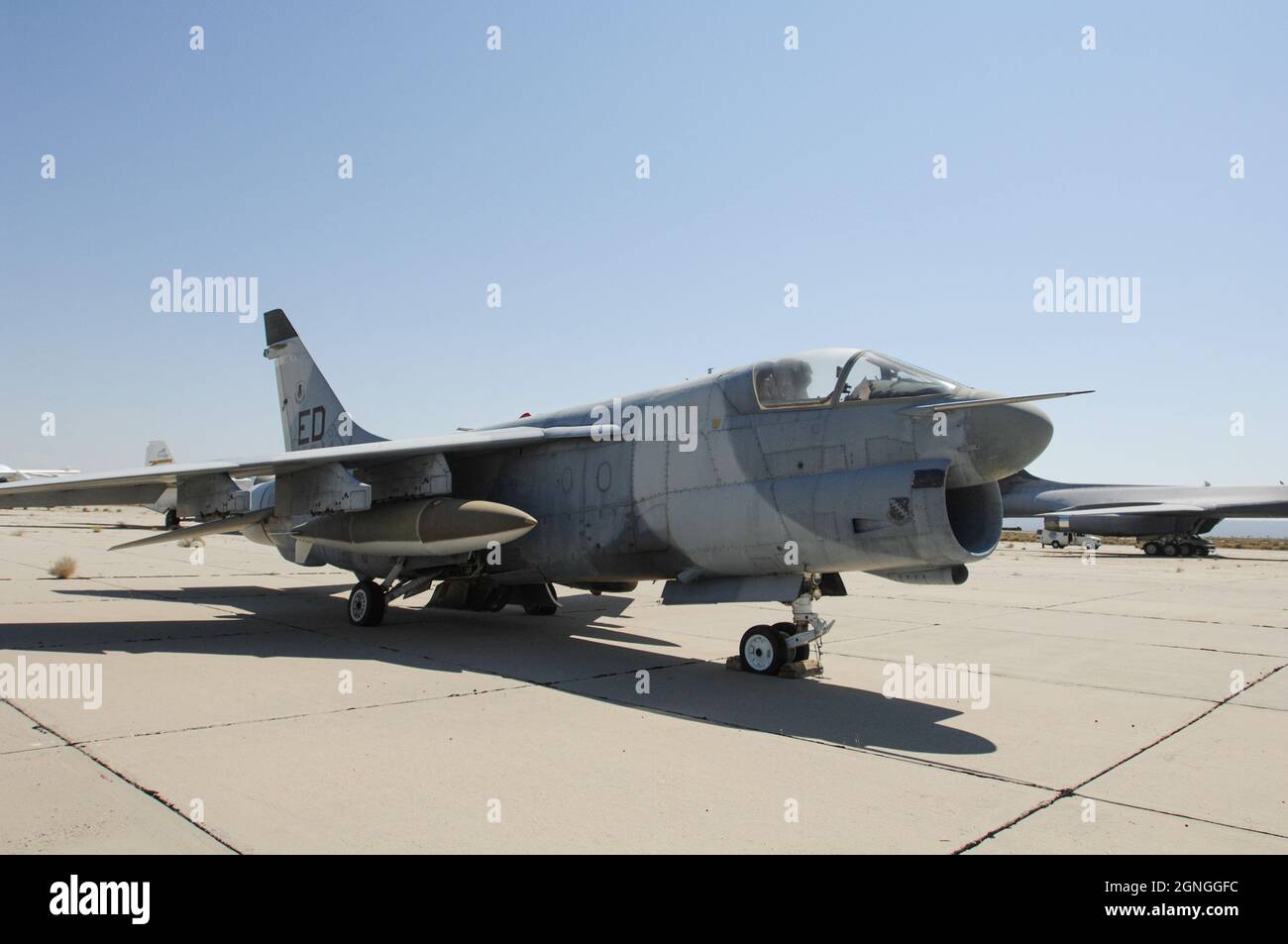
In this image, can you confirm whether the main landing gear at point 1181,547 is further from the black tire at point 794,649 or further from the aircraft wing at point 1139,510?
the black tire at point 794,649

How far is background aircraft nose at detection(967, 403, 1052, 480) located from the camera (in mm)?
6512

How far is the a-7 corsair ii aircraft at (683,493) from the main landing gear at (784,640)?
2 cm

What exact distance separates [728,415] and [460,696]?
366 cm

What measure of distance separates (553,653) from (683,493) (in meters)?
2.27

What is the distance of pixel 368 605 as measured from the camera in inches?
419

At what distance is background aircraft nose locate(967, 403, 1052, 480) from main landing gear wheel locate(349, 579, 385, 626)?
753 cm

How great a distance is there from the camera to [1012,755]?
513 centimetres

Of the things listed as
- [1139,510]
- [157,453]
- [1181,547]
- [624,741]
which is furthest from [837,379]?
[1181,547]

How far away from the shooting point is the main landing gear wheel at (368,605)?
419 inches

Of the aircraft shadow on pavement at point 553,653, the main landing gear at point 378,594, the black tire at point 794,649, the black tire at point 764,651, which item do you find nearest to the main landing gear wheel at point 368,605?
the main landing gear at point 378,594

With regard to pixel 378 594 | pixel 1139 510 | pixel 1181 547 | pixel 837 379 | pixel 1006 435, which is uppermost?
pixel 837 379

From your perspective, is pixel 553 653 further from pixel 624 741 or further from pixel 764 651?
pixel 624 741

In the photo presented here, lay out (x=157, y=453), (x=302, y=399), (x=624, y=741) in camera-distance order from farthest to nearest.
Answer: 1. (x=157, y=453)
2. (x=302, y=399)
3. (x=624, y=741)
